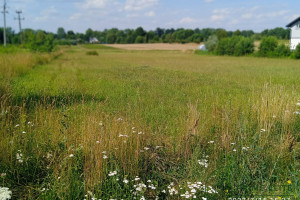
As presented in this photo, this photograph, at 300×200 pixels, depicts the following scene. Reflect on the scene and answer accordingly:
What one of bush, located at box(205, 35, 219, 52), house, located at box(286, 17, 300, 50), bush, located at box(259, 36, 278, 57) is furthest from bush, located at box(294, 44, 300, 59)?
bush, located at box(205, 35, 219, 52)

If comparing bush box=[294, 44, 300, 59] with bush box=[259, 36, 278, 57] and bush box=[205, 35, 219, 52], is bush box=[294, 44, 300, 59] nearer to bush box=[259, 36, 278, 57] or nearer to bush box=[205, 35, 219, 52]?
bush box=[259, 36, 278, 57]

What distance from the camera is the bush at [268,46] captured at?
48750mm

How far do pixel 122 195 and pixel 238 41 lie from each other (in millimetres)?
56940

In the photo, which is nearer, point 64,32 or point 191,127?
point 191,127

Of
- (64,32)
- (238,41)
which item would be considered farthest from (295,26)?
(64,32)

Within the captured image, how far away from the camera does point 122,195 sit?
425 cm

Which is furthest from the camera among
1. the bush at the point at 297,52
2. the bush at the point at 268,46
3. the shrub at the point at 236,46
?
the shrub at the point at 236,46

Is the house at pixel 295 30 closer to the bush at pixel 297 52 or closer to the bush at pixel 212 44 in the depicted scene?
the bush at pixel 297 52

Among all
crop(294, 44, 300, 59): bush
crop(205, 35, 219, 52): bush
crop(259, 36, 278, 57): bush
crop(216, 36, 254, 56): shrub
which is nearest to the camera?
crop(294, 44, 300, 59): bush

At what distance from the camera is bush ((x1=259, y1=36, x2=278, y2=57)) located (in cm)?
4875

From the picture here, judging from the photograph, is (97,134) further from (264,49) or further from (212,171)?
(264,49)

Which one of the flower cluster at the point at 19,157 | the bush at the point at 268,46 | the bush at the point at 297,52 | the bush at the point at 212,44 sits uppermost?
the bush at the point at 212,44

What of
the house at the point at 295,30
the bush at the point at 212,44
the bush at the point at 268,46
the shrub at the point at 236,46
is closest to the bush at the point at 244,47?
the shrub at the point at 236,46

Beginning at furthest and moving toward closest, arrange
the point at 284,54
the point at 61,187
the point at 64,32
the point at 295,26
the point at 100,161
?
the point at 64,32
the point at 295,26
the point at 284,54
the point at 100,161
the point at 61,187
